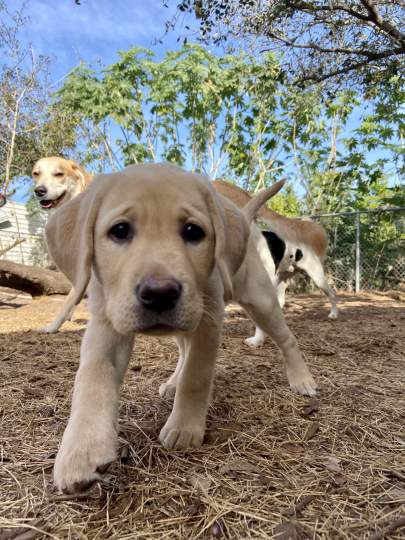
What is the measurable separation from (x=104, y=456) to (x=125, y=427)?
0.62m

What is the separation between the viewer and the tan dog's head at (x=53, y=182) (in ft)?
21.7

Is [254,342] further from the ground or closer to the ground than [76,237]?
closer to the ground

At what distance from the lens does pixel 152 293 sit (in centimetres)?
156

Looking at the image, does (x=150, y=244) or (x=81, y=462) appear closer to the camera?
(x=81, y=462)

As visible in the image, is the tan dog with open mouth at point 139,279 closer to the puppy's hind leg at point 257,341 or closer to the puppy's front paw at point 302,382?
the puppy's front paw at point 302,382

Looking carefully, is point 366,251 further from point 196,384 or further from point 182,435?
point 182,435

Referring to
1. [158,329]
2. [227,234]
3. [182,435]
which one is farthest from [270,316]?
[158,329]

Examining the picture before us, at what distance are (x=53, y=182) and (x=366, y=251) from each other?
8.69 m

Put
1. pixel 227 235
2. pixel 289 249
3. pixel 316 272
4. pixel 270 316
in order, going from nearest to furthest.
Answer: pixel 227 235 < pixel 270 316 < pixel 289 249 < pixel 316 272

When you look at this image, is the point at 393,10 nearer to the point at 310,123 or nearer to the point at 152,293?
the point at 152,293

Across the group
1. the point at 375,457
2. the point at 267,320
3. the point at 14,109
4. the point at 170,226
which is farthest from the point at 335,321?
the point at 14,109

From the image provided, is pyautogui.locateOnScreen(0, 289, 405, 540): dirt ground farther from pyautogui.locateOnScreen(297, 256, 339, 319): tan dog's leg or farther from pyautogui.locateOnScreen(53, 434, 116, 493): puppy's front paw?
pyautogui.locateOnScreen(297, 256, 339, 319): tan dog's leg

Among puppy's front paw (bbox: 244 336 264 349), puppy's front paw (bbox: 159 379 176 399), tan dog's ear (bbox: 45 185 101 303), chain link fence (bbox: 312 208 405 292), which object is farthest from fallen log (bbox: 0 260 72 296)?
chain link fence (bbox: 312 208 405 292)

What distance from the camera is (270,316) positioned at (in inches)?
116
